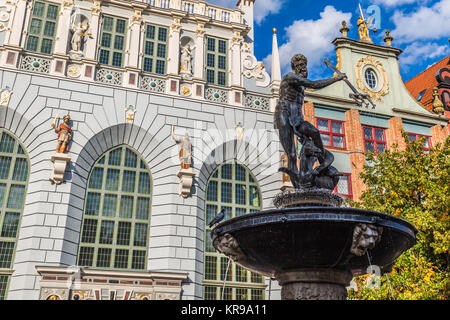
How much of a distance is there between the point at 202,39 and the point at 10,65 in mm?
9774

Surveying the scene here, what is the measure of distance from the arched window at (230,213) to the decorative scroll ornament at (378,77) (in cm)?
984

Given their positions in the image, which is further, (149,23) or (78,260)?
(149,23)

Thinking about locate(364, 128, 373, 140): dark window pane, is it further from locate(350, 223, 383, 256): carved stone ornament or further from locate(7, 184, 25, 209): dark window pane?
locate(350, 223, 383, 256): carved stone ornament

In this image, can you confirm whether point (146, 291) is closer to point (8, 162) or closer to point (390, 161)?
point (8, 162)

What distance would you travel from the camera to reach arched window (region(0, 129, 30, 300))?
18.2m

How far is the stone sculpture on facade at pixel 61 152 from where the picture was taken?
62.2 ft

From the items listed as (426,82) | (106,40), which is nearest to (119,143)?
(106,40)

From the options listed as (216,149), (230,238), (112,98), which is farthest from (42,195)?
(230,238)

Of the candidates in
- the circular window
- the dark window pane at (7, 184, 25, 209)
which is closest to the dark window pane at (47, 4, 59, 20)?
the dark window pane at (7, 184, 25, 209)

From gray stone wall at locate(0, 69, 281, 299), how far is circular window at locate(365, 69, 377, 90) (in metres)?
8.35

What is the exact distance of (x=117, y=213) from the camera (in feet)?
66.0

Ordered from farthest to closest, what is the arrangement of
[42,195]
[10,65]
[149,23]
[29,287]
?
[149,23]
[10,65]
[42,195]
[29,287]

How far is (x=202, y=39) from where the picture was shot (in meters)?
24.5

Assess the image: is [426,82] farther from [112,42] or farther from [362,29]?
[112,42]
